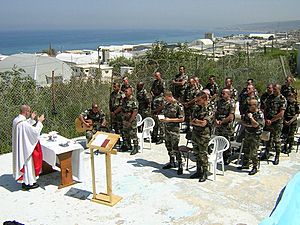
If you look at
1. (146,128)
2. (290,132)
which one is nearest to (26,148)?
(146,128)

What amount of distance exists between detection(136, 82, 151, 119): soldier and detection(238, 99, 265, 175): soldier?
9.97 ft

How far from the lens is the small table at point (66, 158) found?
708 cm

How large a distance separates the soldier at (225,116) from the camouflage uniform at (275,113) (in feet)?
2.71

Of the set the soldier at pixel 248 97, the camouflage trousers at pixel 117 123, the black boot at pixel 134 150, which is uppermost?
the soldier at pixel 248 97

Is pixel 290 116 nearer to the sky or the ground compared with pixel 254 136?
nearer to the sky

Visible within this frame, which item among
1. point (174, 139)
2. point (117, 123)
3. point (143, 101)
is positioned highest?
point (143, 101)

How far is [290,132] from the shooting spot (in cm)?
882

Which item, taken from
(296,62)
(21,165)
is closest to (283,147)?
(21,165)

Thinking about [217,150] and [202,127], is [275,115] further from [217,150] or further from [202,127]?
[202,127]

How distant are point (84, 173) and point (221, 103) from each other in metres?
3.30

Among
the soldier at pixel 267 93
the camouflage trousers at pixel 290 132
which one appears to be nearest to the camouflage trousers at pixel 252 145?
the soldier at pixel 267 93

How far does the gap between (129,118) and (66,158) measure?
2.28 metres

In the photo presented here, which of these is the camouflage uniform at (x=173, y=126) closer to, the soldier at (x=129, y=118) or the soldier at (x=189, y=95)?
the soldier at (x=129, y=118)

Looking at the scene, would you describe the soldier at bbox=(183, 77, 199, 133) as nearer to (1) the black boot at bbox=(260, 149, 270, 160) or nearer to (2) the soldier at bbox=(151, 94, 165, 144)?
(2) the soldier at bbox=(151, 94, 165, 144)
